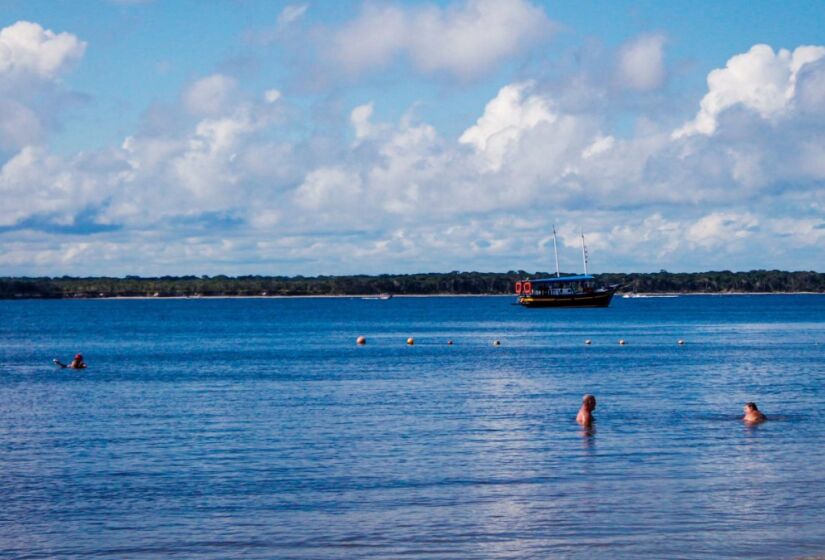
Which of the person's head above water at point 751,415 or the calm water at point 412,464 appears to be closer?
the calm water at point 412,464

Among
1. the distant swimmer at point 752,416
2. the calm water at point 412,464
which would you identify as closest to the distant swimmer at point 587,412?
the calm water at point 412,464

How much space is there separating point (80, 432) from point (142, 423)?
2.89 metres

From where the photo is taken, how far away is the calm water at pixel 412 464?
23875 mm

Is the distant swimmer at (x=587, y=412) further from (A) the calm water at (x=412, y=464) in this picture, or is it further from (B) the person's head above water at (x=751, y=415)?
(B) the person's head above water at (x=751, y=415)

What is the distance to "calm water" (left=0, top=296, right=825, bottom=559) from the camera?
23.9 m

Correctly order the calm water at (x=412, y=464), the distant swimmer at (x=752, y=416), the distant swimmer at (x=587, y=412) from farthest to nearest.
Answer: the distant swimmer at (x=752, y=416), the distant swimmer at (x=587, y=412), the calm water at (x=412, y=464)

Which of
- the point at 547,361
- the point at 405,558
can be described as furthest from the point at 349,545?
the point at 547,361

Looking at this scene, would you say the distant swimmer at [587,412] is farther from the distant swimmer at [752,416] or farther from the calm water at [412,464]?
the distant swimmer at [752,416]

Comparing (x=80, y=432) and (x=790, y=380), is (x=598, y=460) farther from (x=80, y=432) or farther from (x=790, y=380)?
(x=790, y=380)

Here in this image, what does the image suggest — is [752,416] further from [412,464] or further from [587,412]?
[412,464]

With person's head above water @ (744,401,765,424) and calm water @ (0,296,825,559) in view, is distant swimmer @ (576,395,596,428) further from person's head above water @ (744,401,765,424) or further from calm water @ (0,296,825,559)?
person's head above water @ (744,401,765,424)

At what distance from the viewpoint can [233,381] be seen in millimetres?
65562

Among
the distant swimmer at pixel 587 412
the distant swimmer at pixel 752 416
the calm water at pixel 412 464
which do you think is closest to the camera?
the calm water at pixel 412 464

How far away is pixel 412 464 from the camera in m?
32.9
